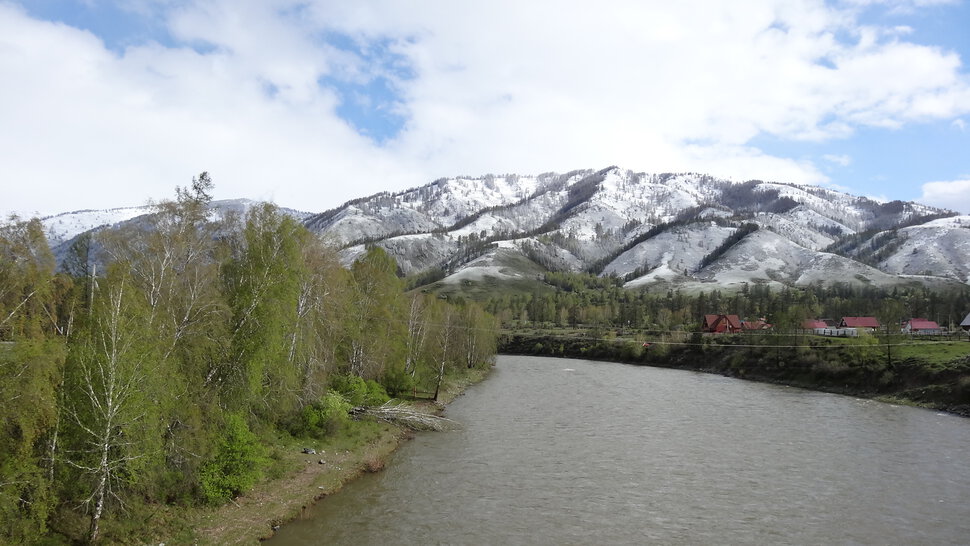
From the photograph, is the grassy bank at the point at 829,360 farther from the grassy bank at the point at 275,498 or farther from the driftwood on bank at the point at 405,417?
the grassy bank at the point at 275,498

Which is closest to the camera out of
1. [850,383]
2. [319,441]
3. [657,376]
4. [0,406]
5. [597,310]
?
[0,406]

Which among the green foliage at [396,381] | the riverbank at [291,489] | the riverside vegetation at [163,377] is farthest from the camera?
the green foliage at [396,381]

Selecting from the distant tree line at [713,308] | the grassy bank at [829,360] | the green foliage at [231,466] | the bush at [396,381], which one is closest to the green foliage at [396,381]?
the bush at [396,381]

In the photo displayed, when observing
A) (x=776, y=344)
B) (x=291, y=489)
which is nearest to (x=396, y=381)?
(x=291, y=489)

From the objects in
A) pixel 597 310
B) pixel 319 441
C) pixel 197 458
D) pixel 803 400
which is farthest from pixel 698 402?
pixel 597 310

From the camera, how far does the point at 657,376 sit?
8444cm

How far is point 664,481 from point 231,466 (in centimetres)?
2211

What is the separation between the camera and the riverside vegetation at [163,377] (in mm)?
15875

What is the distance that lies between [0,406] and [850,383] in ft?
258

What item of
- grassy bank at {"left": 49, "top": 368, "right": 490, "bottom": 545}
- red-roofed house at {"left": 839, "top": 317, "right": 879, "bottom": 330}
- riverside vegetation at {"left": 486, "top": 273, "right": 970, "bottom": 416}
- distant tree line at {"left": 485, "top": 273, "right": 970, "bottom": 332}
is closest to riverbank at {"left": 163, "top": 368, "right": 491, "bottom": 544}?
grassy bank at {"left": 49, "top": 368, "right": 490, "bottom": 545}

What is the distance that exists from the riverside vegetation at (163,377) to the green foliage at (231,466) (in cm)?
7

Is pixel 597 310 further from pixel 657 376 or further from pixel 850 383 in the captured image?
pixel 850 383

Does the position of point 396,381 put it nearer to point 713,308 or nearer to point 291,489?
point 291,489

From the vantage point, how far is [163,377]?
1911 cm
